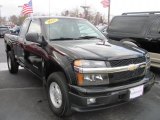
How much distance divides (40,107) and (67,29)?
1660 mm

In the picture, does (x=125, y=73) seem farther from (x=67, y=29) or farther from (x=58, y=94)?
(x=67, y=29)

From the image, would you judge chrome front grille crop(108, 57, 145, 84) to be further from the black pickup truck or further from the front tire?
the front tire

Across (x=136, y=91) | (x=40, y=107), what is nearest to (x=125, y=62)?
(x=136, y=91)

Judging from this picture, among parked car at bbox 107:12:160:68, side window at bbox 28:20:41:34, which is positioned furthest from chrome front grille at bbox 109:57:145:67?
parked car at bbox 107:12:160:68

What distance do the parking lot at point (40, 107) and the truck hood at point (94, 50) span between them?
1.10 m

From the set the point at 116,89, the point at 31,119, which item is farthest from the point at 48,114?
the point at 116,89

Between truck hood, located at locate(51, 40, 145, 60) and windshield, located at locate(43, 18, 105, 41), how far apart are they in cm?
33

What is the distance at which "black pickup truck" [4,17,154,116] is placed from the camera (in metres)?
3.56

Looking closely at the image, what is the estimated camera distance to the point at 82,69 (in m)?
3.54

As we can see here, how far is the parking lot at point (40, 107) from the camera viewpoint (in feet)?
13.8

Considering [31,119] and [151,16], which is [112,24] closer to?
[151,16]

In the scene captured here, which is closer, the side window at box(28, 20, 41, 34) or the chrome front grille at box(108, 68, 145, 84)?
the chrome front grille at box(108, 68, 145, 84)

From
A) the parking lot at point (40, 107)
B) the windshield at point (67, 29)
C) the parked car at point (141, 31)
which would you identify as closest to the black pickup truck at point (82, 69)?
the windshield at point (67, 29)

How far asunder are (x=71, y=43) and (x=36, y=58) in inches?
35.8
